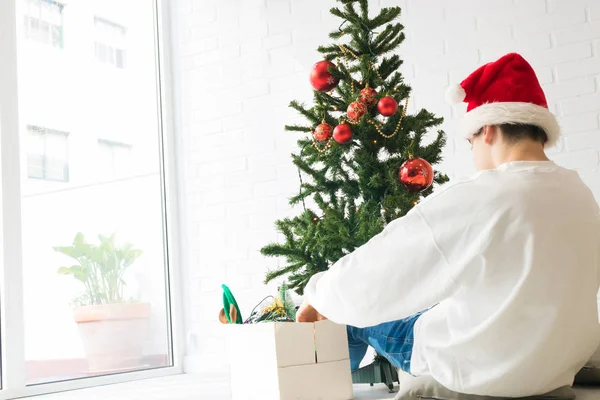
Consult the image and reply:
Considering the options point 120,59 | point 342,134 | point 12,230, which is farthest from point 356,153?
point 120,59

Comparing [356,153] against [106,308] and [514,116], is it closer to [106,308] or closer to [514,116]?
[514,116]

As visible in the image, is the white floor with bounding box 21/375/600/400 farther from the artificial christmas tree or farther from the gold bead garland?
the gold bead garland

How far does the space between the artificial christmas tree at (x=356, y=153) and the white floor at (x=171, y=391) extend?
0.49ft

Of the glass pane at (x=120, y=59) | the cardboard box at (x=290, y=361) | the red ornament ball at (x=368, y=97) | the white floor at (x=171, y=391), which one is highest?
the glass pane at (x=120, y=59)

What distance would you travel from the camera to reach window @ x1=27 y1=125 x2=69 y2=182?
3.20 m

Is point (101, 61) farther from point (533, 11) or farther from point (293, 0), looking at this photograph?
point (533, 11)

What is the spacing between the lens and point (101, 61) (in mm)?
3736

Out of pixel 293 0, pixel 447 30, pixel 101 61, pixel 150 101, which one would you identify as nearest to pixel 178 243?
pixel 150 101

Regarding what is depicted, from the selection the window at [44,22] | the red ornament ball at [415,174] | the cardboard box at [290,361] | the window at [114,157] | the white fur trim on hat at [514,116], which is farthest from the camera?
the window at [114,157]

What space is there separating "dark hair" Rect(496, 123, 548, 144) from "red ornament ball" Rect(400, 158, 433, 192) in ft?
1.89

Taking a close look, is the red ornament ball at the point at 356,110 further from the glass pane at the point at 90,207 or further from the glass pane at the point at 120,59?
the glass pane at the point at 120,59

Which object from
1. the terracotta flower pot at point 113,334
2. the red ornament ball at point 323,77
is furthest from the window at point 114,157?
the red ornament ball at point 323,77

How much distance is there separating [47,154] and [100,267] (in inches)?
24.9

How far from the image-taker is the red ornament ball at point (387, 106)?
2.31 metres
